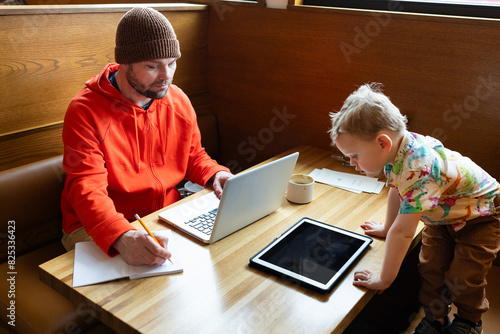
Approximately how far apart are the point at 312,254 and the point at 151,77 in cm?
80

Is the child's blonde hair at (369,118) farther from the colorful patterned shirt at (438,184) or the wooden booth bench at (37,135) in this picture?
the wooden booth bench at (37,135)

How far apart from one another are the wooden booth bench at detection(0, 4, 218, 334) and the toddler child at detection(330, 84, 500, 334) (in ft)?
3.21

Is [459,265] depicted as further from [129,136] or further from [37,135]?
[37,135]

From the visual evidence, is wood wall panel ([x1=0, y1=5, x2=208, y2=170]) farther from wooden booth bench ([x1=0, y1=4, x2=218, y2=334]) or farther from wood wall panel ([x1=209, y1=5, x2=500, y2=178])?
wood wall panel ([x1=209, y1=5, x2=500, y2=178])

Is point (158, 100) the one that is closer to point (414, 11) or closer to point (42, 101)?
point (42, 101)

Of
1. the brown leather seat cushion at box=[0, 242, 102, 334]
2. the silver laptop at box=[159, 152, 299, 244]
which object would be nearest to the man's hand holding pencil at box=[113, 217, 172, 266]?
the silver laptop at box=[159, 152, 299, 244]

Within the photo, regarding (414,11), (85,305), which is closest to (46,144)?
(85,305)

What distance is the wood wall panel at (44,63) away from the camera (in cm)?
161

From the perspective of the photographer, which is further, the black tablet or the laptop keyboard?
the laptop keyboard

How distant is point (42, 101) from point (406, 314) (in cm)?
172

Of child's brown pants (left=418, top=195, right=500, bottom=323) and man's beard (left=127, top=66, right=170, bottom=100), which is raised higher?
man's beard (left=127, top=66, right=170, bottom=100)

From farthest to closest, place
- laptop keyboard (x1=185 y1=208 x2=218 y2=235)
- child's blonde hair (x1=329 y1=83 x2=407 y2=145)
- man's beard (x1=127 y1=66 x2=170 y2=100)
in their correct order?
1. man's beard (x1=127 y1=66 x2=170 y2=100)
2. laptop keyboard (x1=185 y1=208 x2=218 y2=235)
3. child's blonde hair (x1=329 y1=83 x2=407 y2=145)

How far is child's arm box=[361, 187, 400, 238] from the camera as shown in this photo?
4.25ft

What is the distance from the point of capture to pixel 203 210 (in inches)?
55.2
